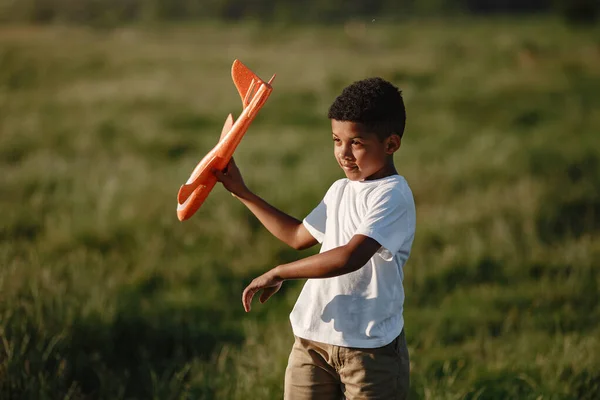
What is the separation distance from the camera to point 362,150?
207 cm

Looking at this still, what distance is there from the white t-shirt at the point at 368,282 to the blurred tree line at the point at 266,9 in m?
15.5

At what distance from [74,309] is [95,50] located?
13409 millimetres

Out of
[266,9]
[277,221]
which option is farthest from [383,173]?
[266,9]

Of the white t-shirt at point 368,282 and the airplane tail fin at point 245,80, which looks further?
the airplane tail fin at point 245,80

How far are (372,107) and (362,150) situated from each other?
13 centimetres

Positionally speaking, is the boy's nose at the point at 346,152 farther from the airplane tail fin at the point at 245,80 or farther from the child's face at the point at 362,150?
the airplane tail fin at the point at 245,80

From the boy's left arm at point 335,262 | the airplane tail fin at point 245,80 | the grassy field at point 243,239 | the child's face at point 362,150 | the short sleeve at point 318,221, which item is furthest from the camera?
the grassy field at point 243,239

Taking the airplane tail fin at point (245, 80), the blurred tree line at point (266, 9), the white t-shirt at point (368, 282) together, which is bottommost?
the white t-shirt at point (368, 282)

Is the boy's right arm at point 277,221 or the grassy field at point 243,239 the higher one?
the boy's right arm at point 277,221

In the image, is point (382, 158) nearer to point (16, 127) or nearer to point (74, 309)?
point (74, 309)

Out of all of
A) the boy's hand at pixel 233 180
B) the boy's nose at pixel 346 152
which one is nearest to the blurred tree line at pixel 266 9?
the boy's hand at pixel 233 180

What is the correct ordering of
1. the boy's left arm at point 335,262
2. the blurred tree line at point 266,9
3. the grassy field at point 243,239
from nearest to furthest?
the boy's left arm at point 335,262
the grassy field at point 243,239
the blurred tree line at point 266,9

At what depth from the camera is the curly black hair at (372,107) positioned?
2037mm

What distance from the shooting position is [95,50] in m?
15.9
